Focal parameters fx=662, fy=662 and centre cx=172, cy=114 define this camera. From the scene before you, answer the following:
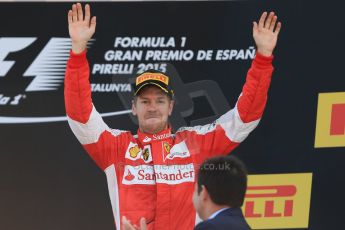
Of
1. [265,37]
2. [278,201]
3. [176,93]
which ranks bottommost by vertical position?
[278,201]

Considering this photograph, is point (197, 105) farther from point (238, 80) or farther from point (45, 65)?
point (45, 65)

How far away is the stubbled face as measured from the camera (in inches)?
107

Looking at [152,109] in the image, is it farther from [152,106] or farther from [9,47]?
[9,47]

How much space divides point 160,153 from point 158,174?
89 mm

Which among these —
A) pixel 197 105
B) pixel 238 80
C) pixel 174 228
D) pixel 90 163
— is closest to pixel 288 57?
pixel 238 80

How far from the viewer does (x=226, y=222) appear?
1996 mm

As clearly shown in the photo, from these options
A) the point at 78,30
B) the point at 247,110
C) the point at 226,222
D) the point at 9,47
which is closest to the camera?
the point at 226,222

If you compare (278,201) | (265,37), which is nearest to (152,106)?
(265,37)

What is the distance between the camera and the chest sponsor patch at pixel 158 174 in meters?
2.69

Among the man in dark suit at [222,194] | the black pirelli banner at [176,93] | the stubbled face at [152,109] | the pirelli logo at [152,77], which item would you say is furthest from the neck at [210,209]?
the black pirelli banner at [176,93]

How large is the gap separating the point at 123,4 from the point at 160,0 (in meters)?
0.20

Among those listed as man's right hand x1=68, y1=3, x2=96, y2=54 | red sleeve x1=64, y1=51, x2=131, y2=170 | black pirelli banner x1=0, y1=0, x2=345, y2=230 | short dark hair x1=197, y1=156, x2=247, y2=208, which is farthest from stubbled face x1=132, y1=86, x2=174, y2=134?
black pirelli banner x1=0, y1=0, x2=345, y2=230

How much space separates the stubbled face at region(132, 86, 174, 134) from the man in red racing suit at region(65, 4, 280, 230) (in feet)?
0.11

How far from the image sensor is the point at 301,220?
3969 millimetres
